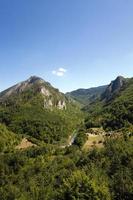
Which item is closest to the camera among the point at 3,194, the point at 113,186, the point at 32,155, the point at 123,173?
the point at 113,186

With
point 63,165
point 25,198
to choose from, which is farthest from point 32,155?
point 25,198

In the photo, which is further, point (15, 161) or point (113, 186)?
point (15, 161)

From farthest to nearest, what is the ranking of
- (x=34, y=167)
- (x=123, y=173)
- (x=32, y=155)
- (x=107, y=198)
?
(x=32, y=155), (x=34, y=167), (x=123, y=173), (x=107, y=198)

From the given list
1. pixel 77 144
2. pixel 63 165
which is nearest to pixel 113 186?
pixel 63 165

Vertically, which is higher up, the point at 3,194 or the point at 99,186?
the point at 99,186

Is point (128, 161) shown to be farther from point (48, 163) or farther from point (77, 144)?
point (77, 144)

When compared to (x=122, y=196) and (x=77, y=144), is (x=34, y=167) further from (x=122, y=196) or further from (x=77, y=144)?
(x=122, y=196)

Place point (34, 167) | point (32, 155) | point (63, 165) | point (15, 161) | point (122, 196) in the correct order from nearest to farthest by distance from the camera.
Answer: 1. point (122, 196)
2. point (63, 165)
3. point (34, 167)
4. point (15, 161)
5. point (32, 155)

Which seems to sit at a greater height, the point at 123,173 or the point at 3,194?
the point at 123,173

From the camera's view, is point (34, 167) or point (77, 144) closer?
point (34, 167)
